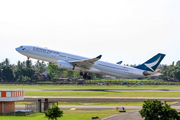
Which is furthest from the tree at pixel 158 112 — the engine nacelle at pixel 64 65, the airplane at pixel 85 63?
the engine nacelle at pixel 64 65

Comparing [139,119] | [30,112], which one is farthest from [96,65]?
[139,119]

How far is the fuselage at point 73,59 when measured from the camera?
63031mm

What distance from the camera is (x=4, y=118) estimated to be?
24453 mm

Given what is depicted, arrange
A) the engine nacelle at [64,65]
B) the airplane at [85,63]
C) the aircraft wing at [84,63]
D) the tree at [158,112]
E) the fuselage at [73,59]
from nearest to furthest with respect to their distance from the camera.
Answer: the tree at [158,112] < the engine nacelle at [64,65] < the aircraft wing at [84,63] < the airplane at [85,63] < the fuselage at [73,59]

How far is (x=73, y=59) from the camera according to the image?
6494 centimetres

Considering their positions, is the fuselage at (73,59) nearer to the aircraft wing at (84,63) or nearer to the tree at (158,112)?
the aircraft wing at (84,63)

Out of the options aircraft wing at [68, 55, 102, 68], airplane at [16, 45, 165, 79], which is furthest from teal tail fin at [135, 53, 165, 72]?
aircraft wing at [68, 55, 102, 68]

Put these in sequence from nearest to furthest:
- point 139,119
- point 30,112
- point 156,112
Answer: point 156,112, point 139,119, point 30,112

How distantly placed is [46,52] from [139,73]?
81.8 feet

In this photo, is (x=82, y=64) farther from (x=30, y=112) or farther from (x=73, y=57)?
(x=30, y=112)

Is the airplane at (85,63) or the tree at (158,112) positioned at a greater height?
the airplane at (85,63)

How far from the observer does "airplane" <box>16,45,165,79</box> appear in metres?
62.9

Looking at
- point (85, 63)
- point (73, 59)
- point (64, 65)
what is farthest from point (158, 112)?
point (73, 59)

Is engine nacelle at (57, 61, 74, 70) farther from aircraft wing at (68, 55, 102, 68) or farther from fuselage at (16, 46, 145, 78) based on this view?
fuselage at (16, 46, 145, 78)
